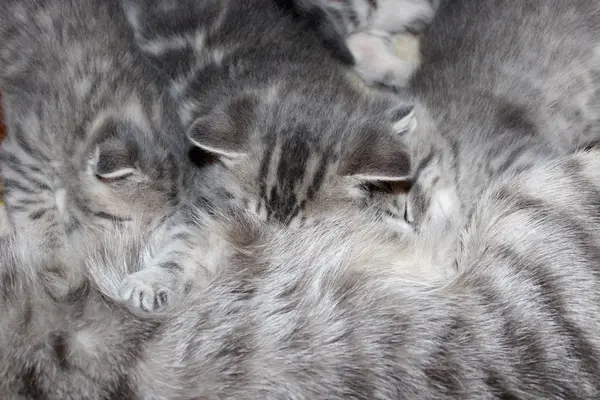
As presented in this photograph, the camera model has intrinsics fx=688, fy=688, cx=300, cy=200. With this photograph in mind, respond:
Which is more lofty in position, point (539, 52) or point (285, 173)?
point (539, 52)

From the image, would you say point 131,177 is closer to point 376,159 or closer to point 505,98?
point 376,159

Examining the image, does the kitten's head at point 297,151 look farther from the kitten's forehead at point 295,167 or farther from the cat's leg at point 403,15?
the cat's leg at point 403,15

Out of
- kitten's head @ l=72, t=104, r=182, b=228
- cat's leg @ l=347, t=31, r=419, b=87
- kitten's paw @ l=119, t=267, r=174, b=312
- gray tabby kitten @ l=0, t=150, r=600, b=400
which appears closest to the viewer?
gray tabby kitten @ l=0, t=150, r=600, b=400

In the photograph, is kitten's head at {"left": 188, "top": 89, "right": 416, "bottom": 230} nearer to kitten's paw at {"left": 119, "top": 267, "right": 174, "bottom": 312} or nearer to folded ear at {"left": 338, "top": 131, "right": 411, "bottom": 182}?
folded ear at {"left": 338, "top": 131, "right": 411, "bottom": 182}

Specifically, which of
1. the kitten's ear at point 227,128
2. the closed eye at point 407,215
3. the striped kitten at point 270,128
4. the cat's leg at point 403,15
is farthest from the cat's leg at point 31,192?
the cat's leg at point 403,15

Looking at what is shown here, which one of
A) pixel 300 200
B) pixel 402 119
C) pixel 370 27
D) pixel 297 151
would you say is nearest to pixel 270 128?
pixel 297 151

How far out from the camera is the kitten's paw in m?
1.41

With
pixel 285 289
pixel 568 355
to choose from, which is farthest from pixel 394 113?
pixel 568 355

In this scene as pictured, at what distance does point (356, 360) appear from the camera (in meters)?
1.28

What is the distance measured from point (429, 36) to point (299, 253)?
2.94ft

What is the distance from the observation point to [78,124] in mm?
1765

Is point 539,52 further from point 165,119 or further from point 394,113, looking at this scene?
point 165,119

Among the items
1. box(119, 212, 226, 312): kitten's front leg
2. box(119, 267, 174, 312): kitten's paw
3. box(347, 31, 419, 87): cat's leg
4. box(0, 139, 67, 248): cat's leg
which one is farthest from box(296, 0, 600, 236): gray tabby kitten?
box(0, 139, 67, 248): cat's leg

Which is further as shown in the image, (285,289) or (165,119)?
(165,119)
